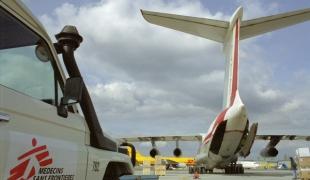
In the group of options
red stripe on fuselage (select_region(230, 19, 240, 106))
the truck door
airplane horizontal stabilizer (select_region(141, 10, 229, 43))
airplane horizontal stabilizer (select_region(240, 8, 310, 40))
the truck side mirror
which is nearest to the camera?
the truck door

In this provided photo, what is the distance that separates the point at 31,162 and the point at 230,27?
107 ft

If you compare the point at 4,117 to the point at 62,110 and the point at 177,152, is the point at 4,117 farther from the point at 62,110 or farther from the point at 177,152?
the point at 177,152

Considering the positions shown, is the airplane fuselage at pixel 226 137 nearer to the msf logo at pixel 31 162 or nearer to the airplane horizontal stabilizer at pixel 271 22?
the airplane horizontal stabilizer at pixel 271 22

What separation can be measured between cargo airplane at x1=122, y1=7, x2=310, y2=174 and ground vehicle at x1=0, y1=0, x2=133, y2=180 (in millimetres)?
24260

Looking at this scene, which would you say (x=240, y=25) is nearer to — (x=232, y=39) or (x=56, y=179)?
(x=232, y=39)

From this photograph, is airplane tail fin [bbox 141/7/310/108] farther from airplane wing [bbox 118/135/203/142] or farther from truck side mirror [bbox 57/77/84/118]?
truck side mirror [bbox 57/77/84/118]

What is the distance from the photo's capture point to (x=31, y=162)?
329 centimetres

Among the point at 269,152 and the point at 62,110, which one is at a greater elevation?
the point at 269,152

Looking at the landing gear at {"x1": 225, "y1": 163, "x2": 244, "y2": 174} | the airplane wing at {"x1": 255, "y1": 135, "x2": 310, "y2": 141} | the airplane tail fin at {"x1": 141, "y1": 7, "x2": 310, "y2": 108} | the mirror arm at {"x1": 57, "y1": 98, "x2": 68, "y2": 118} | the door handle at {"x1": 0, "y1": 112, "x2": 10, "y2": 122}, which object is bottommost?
the door handle at {"x1": 0, "y1": 112, "x2": 10, "y2": 122}

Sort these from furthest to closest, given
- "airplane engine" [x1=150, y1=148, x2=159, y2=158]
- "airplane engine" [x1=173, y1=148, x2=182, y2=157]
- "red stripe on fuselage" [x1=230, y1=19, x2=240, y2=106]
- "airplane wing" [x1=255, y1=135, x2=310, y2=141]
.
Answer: "airplane wing" [x1=255, y1=135, x2=310, y2=141], "airplane engine" [x1=173, y1=148, x2=182, y2=157], "airplane engine" [x1=150, y1=148, x2=159, y2=158], "red stripe on fuselage" [x1=230, y1=19, x2=240, y2=106]

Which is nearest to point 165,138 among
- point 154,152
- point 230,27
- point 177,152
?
point 177,152

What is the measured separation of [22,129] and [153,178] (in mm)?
2244

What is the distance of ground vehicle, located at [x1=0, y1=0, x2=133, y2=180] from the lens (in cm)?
317

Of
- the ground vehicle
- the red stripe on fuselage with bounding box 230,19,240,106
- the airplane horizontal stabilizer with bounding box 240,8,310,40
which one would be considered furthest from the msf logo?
the airplane horizontal stabilizer with bounding box 240,8,310,40
